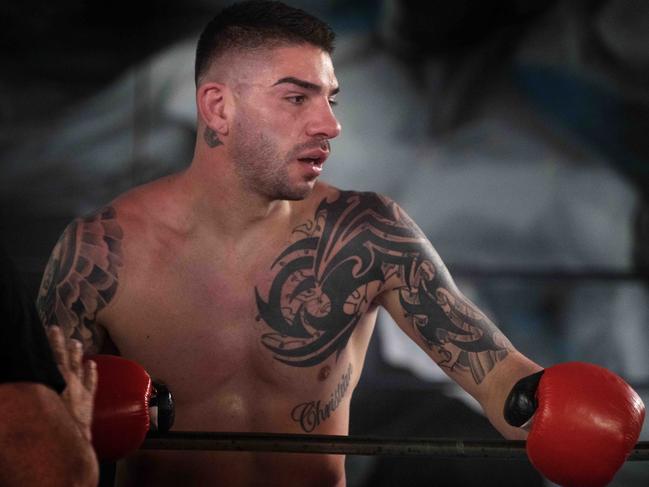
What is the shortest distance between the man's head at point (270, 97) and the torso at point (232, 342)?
6.5 inches

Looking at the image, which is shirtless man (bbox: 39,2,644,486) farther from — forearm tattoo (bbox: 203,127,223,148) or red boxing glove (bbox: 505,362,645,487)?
red boxing glove (bbox: 505,362,645,487)

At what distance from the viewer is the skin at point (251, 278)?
1840mm

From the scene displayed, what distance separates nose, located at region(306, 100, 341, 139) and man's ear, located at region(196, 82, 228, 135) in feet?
0.71

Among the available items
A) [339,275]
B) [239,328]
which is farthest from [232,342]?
[339,275]

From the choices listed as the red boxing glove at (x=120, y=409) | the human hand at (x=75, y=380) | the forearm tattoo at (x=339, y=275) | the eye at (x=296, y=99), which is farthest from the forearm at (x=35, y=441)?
the eye at (x=296, y=99)

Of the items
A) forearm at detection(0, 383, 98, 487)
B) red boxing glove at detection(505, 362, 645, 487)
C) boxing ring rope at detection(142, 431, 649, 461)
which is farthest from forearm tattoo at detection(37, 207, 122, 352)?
red boxing glove at detection(505, 362, 645, 487)

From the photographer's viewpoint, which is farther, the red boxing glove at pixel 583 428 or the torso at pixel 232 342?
the torso at pixel 232 342

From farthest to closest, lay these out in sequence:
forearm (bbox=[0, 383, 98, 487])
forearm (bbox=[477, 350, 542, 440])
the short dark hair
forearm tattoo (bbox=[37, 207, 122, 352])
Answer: the short dark hair → forearm tattoo (bbox=[37, 207, 122, 352]) → forearm (bbox=[477, 350, 542, 440]) → forearm (bbox=[0, 383, 98, 487])

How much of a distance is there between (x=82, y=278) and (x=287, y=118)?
0.55m

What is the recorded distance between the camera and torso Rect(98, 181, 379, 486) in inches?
73.3

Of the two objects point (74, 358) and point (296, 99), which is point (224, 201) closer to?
point (296, 99)

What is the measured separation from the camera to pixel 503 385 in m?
1.67

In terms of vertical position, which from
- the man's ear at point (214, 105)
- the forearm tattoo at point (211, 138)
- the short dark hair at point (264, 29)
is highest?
the short dark hair at point (264, 29)

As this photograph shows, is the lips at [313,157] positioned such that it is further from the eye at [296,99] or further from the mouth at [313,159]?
the eye at [296,99]
